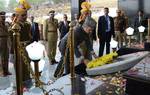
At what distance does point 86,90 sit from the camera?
2865 mm

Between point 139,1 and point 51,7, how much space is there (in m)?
2.93

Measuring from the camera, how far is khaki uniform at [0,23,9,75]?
5476mm

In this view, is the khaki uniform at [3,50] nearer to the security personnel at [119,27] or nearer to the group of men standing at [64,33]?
the group of men standing at [64,33]

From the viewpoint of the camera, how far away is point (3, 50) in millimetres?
5598

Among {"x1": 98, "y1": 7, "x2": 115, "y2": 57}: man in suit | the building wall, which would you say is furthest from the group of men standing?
the building wall

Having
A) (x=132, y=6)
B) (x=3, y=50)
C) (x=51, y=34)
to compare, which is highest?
(x=132, y=6)

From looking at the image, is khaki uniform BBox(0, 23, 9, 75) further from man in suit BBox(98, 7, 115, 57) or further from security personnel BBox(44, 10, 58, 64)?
man in suit BBox(98, 7, 115, 57)

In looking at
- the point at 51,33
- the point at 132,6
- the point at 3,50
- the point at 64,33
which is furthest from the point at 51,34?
the point at 132,6

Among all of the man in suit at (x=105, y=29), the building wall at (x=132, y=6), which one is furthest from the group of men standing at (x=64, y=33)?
the building wall at (x=132, y=6)

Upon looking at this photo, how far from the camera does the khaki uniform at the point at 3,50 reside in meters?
5.48

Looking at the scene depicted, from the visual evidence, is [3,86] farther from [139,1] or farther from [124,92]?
[139,1]

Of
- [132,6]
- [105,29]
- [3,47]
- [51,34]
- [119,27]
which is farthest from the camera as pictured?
[132,6]

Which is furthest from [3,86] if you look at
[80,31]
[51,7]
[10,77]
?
[51,7]

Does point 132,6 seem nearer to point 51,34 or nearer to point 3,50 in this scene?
point 51,34
